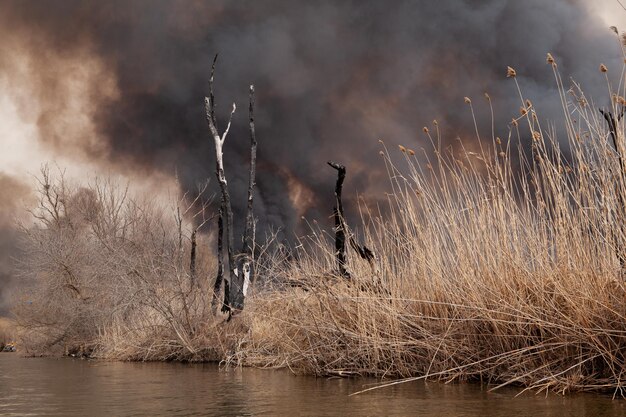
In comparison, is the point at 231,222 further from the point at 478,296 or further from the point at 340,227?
the point at 478,296

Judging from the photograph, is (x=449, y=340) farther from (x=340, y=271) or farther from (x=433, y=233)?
(x=340, y=271)

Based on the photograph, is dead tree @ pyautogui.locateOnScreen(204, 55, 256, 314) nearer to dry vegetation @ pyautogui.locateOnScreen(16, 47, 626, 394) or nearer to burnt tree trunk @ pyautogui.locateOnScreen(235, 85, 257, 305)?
→ burnt tree trunk @ pyautogui.locateOnScreen(235, 85, 257, 305)

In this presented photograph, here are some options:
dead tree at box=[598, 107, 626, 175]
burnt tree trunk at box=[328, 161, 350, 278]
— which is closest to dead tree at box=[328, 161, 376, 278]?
burnt tree trunk at box=[328, 161, 350, 278]

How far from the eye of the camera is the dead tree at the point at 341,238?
5844 millimetres

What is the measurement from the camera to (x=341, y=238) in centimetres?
662

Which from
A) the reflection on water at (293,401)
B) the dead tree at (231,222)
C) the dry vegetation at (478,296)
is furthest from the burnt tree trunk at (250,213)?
the reflection on water at (293,401)

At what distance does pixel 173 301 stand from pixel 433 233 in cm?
620

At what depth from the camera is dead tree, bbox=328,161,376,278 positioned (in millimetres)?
5844

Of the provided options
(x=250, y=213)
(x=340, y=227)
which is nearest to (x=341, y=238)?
(x=340, y=227)

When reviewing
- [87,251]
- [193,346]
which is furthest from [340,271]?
[87,251]

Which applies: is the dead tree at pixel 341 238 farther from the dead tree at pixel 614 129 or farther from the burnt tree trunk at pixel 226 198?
the burnt tree trunk at pixel 226 198

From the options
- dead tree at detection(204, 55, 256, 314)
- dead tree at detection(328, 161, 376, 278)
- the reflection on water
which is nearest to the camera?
the reflection on water

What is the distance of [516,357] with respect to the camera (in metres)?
4.02

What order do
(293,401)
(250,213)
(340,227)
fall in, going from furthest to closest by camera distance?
(250,213) < (340,227) < (293,401)
